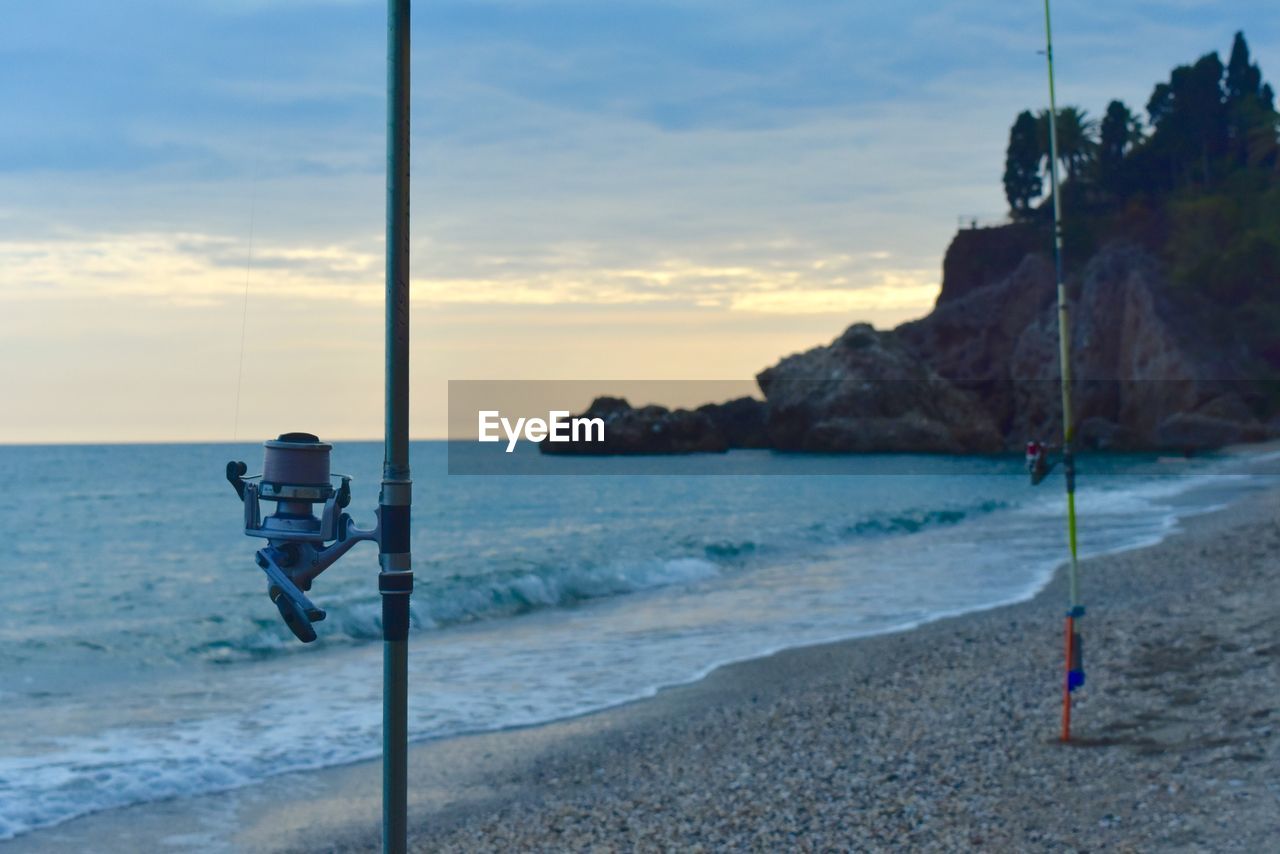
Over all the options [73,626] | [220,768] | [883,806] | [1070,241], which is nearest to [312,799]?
[220,768]

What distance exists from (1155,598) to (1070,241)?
256 feet

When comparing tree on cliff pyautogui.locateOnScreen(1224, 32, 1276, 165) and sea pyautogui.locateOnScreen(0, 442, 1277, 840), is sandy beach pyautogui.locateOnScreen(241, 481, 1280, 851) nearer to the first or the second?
sea pyautogui.locateOnScreen(0, 442, 1277, 840)

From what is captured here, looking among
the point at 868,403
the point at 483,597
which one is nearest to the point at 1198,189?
the point at 868,403

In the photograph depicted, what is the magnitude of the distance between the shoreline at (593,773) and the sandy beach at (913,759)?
3 centimetres

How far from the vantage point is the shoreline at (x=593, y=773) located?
7.90 metres

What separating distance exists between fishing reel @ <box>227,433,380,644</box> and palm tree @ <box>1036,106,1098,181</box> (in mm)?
97996

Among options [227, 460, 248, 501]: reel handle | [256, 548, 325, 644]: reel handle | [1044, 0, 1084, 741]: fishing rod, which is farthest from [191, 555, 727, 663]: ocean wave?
[256, 548, 325, 644]: reel handle

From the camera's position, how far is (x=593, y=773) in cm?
945

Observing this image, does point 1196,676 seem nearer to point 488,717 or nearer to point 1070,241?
point 488,717

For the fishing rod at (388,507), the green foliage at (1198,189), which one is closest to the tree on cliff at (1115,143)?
the green foliage at (1198,189)

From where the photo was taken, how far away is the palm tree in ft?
314

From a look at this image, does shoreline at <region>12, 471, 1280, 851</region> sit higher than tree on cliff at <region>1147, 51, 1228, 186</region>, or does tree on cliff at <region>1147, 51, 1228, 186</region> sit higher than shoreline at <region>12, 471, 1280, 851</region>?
tree on cliff at <region>1147, 51, 1228, 186</region>

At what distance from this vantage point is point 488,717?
11.8m

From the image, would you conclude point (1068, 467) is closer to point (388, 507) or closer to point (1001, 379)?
point (388, 507)
